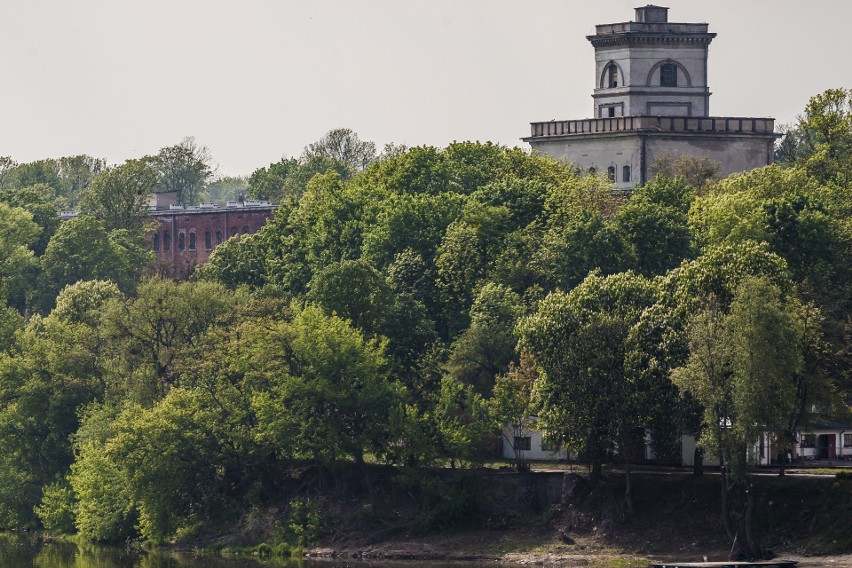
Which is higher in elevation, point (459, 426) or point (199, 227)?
point (199, 227)

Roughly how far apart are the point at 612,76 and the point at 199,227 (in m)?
49.4

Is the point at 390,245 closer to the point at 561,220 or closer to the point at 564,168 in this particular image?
the point at 561,220

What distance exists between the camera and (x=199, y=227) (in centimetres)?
17938

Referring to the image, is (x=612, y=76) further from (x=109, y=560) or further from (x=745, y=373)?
(x=745, y=373)

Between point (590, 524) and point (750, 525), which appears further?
point (590, 524)

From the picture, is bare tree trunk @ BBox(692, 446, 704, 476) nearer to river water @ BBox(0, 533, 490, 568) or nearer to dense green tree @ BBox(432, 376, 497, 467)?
dense green tree @ BBox(432, 376, 497, 467)

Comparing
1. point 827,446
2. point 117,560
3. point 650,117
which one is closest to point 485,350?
point 827,446

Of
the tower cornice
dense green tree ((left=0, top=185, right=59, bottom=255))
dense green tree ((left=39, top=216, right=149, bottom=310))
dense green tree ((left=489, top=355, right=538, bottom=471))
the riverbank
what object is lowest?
the riverbank

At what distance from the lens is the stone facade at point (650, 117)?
5413 inches

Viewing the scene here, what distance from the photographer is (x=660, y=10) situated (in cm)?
14062

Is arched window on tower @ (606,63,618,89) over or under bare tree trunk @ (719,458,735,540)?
over

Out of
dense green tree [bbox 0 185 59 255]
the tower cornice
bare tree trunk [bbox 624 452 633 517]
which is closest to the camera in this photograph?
bare tree trunk [bbox 624 452 633 517]

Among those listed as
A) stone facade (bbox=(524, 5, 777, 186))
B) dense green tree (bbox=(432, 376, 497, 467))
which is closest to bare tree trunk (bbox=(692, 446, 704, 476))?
dense green tree (bbox=(432, 376, 497, 467))

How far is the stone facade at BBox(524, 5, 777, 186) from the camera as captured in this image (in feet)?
451
